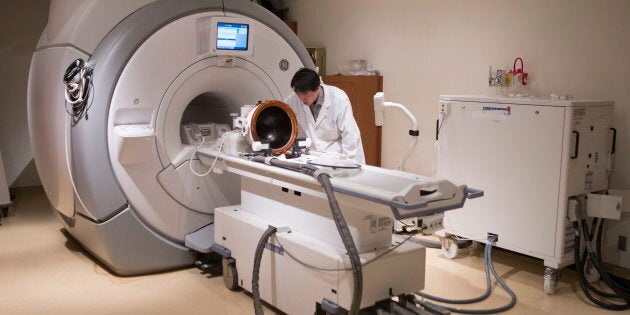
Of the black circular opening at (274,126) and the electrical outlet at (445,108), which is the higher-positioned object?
the electrical outlet at (445,108)

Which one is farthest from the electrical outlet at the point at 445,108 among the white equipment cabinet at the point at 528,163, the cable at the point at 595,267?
the cable at the point at 595,267

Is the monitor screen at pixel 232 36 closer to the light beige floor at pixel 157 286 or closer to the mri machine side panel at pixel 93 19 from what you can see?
the mri machine side panel at pixel 93 19

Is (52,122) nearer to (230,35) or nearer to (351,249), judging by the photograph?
(230,35)

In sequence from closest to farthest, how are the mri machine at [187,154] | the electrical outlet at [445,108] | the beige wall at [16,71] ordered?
1. the mri machine at [187,154]
2. the electrical outlet at [445,108]
3. the beige wall at [16,71]

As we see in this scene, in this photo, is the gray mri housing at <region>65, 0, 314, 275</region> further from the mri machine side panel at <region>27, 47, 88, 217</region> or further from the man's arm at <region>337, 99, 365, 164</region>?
the man's arm at <region>337, 99, 365, 164</region>

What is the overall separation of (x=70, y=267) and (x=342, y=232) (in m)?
2.11

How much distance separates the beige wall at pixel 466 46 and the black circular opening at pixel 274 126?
167 cm

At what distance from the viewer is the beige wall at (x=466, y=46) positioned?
340 cm

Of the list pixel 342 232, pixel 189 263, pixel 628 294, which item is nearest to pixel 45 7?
pixel 189 263

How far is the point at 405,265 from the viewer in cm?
249

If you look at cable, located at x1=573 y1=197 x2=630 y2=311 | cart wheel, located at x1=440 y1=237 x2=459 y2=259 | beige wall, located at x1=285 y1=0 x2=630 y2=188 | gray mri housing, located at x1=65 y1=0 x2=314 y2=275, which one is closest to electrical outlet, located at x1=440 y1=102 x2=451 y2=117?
beige wall, located at x1=285 y1=0 x2=630 y2=188

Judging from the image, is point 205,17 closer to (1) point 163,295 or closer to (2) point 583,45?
(1) point 163,295

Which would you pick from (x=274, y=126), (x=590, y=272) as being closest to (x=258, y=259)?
(x=274, y=126)

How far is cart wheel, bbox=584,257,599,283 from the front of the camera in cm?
333
